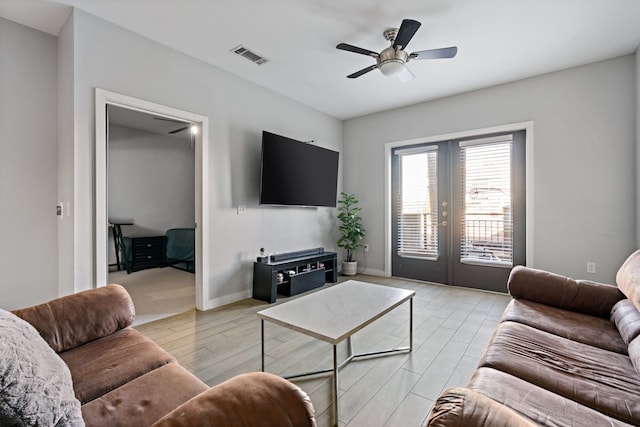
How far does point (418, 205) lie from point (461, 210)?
2.05 feet

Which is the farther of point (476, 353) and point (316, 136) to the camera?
point (316, 136)

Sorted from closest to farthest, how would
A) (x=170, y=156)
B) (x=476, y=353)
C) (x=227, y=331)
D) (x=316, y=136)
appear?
(x=476, y=353), (x=227, y=331), (x=316, y=136), (x=170, y=156)

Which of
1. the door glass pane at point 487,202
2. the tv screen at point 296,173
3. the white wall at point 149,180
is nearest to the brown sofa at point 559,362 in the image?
the door glass pane at point 487,202

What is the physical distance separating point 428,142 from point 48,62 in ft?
14.9

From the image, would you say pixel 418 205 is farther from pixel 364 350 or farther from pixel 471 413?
pixel 471 413

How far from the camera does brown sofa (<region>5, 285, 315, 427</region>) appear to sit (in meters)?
0.81

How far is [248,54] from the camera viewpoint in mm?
3082

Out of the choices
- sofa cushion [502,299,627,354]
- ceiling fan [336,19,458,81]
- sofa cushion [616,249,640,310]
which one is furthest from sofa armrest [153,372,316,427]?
ceiling fan [336,19,458,81]

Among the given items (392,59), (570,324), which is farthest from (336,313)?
(392,59)

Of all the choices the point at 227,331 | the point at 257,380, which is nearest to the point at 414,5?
the point at 257,380

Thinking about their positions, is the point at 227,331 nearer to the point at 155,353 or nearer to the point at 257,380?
the point at 155,353

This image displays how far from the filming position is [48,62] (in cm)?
272

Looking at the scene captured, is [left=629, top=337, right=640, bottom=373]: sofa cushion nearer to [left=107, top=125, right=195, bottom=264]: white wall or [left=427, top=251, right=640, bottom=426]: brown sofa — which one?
[left=427, top=251, right=640, bottom=426]: brown sofa

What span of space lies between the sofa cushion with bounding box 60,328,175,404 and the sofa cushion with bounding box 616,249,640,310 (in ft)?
7.70
